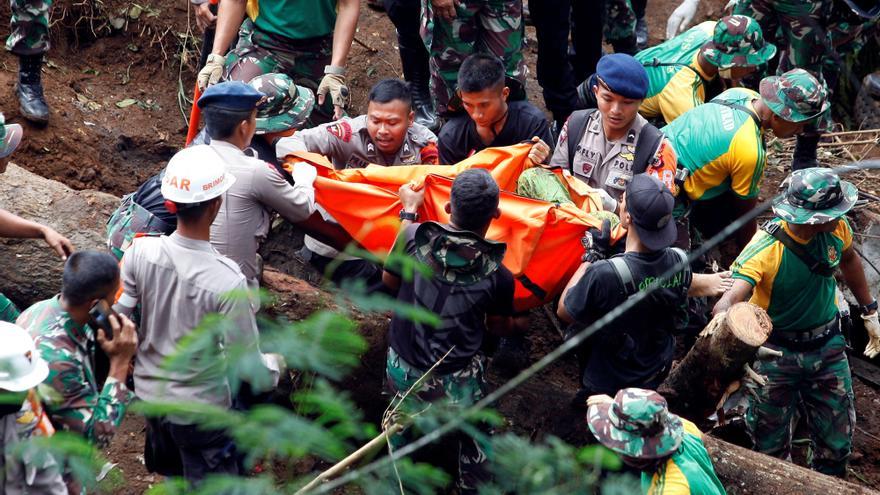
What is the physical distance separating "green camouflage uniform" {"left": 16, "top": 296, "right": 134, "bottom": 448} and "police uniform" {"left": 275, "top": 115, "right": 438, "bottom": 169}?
6.51 ft

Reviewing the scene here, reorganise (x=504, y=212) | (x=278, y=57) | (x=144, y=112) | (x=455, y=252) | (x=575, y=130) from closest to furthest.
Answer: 1. (x=455, y=252)
2. (x=504, y=212)
3. (x=575, y=130)
4. (x=278, y=57)
5. (x=144, y=112)

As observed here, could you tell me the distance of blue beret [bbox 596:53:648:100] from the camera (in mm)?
5418

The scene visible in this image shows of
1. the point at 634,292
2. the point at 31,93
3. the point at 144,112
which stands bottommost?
the point at 144,112

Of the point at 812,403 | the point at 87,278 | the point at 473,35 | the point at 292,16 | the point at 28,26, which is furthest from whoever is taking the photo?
the point at 28,26

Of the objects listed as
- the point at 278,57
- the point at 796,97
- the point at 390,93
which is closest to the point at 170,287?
the point at 390,93

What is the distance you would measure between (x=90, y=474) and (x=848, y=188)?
4.15 meters

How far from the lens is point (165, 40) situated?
8547 mm

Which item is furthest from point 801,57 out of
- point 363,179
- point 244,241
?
point 244,241

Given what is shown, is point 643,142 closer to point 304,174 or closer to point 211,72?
point 304,174

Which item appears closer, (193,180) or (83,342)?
(83,342)

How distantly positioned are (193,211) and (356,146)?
1731 mm

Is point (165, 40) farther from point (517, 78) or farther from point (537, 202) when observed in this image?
point (537, 202)

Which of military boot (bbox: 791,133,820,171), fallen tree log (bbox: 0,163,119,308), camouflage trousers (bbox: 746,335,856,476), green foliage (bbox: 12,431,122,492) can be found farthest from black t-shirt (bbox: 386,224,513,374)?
military boot (bbox: 791,133,820,171)

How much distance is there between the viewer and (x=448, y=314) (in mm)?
4605
